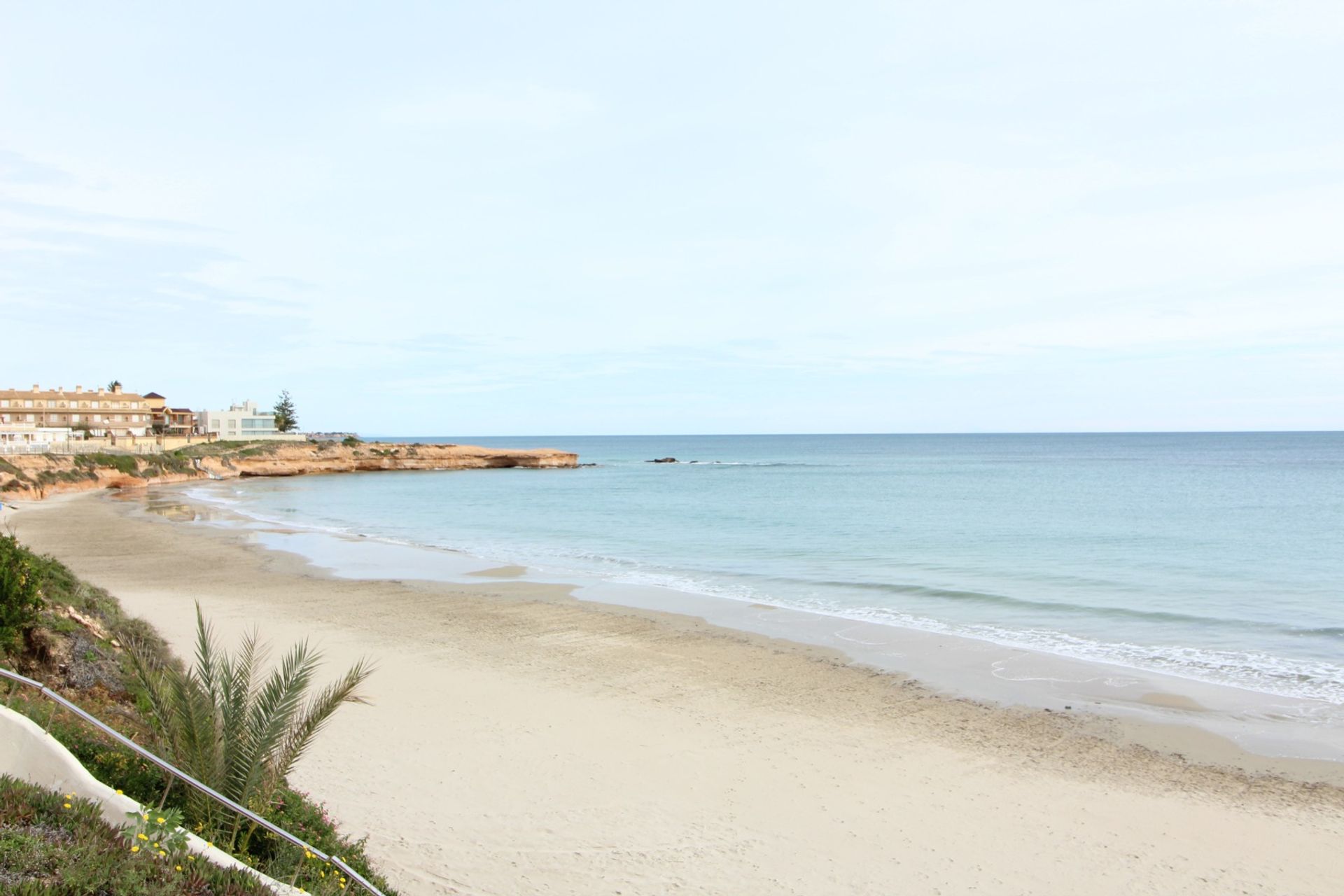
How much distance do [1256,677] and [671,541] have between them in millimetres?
20178

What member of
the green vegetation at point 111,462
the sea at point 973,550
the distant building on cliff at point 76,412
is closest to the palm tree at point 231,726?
the sea at point 973,550

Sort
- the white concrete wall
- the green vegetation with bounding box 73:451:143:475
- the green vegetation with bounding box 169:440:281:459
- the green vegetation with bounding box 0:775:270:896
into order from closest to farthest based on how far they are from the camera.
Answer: the green vegetation with bounding box 0:775:270:896 → the white concrete wall → the green vegetation with bounding box 73:451:143:475 → the green vegetation with bounding box 169:440:281:459

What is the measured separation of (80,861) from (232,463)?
8244 centimetres

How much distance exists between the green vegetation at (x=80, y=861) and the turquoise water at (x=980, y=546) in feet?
44.0

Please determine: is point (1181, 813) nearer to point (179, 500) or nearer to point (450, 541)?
point (450, 541)

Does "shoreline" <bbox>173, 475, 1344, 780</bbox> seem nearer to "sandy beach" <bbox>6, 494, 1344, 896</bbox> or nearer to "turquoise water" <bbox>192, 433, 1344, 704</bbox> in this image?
"sandy beach" <bbox>6, 494, 1344, 896</bbox>

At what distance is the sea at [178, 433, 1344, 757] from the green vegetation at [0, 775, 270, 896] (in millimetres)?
12962

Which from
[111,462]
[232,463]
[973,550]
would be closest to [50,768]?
[973,550]

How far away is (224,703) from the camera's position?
18.7 ft

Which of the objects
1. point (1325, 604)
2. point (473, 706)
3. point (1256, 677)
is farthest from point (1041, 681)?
point (1325, 604)

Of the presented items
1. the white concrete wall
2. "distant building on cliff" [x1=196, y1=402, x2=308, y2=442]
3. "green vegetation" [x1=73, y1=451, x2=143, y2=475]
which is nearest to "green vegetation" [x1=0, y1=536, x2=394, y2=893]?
the white concrete wall

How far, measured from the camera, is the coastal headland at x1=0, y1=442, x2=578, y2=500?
50.4 m

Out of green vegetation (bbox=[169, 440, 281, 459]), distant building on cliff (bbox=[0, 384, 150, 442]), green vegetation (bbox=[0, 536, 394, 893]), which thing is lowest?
green vegetation (bbox=[0, 536, 394, 893])

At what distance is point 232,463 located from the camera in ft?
257
